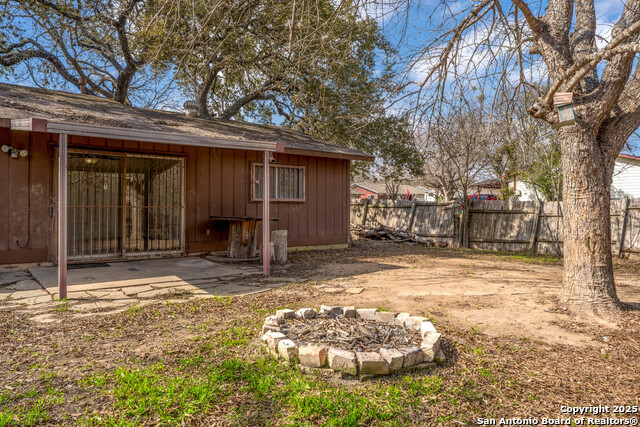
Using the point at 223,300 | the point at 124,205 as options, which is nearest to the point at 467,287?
the point at 223,300

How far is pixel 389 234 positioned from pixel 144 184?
22.8 feet

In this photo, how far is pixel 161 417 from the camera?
1.98m

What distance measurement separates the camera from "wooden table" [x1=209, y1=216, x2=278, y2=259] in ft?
23.2

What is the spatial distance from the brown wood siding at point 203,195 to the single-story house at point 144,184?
18mm

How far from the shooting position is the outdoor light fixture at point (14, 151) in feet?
18.3

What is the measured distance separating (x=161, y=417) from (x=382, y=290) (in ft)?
10.8

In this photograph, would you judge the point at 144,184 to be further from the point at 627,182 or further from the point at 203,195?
the point at 627,182

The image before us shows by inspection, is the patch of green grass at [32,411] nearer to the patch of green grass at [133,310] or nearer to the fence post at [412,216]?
the patch of green grass at [133,310]

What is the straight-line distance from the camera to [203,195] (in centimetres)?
744

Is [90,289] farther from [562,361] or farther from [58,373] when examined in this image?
[562,361]

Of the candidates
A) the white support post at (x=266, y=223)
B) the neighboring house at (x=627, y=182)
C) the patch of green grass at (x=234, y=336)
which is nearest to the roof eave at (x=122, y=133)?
the white support post at (x=266, y=223)

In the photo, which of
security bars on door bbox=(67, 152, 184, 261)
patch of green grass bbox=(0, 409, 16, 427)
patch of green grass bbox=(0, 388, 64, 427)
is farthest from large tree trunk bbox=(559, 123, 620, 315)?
security bars on door bbox=(67, 152, 184, 261)

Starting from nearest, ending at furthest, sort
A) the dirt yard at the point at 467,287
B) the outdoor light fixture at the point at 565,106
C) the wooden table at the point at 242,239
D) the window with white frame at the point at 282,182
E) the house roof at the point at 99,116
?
the outdoor light fixture at the point at 565,106, the dirt yard at the point at 467,287, the house roof at the point at 99,116, the wooden table at the point at 242,239, the window with white frame at the point at 282,182

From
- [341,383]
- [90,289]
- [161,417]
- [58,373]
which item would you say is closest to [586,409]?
[341,383]
